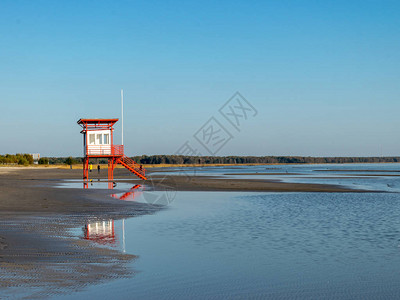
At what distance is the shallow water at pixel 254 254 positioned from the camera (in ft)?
29.3

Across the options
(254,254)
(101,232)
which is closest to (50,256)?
(101,232)

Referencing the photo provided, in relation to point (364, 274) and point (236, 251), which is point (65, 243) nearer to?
point (236, 251)

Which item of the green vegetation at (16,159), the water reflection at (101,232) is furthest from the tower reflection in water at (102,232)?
the green vegetation at (16,159)

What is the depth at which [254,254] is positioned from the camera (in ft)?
41.2

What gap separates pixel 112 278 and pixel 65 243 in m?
4.60

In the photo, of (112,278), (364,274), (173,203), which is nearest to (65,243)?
(112,278)

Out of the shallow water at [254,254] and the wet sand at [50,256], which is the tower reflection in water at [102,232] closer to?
the shallow water at [254,254]

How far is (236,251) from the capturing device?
13.0 m

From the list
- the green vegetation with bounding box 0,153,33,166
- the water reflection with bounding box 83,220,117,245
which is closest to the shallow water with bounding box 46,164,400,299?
the water reflection with bounding box 83,220,117,245

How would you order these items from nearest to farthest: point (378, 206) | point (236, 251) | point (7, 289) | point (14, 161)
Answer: point (7, 289), point (236, 251), point (378, 206), point (14, 161)

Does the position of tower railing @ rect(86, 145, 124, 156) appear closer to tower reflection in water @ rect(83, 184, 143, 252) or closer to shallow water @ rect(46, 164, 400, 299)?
shallow water @ rect(46, 164, 400, 299)

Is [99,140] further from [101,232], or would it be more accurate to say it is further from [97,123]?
[101,232]

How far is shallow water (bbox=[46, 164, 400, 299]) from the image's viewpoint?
892 centimetres

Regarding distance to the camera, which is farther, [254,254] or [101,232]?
[101,232]
